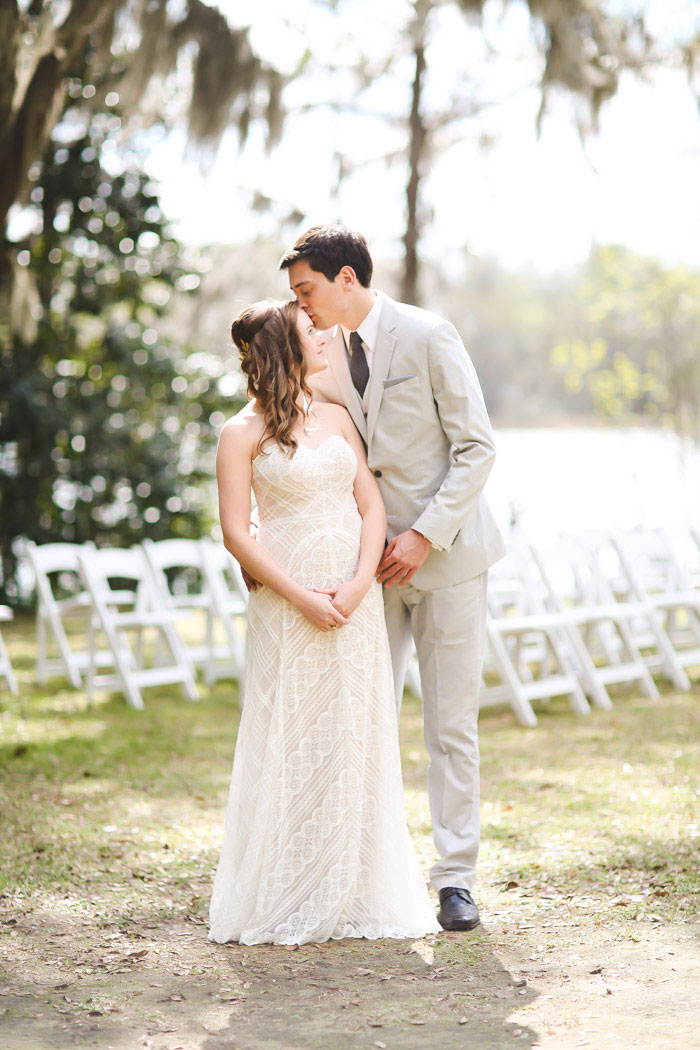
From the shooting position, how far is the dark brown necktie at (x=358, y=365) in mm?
3748

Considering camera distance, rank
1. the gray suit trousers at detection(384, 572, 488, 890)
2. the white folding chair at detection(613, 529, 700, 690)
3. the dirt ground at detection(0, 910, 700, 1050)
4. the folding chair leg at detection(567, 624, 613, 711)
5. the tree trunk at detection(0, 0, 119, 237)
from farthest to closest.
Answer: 1. the white folding chair at detection(613, 529, 700, 690)
2. the tree trunk at detection(0, 0, 119, 237)
3. the folding chair leg at detection(567, 624, 613, 711)
4. the gray suit trousers at detection(384, 572, 488, 890)
5. the dirt ground at detection(0, 910, 700, 1050)

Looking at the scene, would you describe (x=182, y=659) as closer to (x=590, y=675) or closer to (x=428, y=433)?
(x=590, y=675)

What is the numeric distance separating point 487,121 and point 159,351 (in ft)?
13.9

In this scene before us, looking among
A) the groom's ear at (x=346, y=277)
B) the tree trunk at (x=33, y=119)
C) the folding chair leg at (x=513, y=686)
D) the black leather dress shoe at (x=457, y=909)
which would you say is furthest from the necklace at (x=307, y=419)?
the tree trunk at (x=33, y=119)

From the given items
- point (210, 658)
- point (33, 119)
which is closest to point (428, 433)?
point (210, 658)

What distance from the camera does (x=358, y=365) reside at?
12.3 feet

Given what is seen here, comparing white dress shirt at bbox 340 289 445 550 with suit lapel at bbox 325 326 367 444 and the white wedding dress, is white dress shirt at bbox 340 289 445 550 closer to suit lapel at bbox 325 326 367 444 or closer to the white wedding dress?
suit lapel at bbox 325 326 367 444

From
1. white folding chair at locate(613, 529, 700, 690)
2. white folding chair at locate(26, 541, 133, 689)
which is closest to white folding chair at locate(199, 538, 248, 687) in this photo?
white folding chair at locate(26, 541, 133, 689)

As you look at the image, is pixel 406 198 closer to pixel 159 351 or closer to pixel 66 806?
pixel 159 351

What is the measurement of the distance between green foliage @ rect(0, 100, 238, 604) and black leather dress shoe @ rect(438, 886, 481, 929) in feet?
29.4

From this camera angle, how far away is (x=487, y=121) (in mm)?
12000

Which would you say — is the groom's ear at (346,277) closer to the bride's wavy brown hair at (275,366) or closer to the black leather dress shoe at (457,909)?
the bride's wavy brown hair at (275,366)

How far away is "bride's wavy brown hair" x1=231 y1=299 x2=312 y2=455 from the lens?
11.4ft

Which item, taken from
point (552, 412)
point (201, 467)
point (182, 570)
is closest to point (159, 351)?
point (201, 467)
